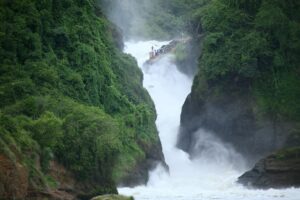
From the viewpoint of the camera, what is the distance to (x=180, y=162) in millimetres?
60750

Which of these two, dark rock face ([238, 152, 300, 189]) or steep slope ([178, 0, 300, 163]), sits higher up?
steep slope ([178, 0, 300, 163])

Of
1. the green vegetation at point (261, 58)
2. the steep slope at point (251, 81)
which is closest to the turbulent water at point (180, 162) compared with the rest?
the steep slope at point (251, 81)

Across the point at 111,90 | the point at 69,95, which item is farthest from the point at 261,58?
the point at 69,95

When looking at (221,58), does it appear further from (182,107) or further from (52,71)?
(52,71)

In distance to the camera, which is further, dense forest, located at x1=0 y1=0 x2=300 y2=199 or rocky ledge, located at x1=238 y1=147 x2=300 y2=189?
rocky ledge, located at x1=238 y1=147 x2=300 y2=189

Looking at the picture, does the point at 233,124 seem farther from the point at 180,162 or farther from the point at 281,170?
the point at 281,170

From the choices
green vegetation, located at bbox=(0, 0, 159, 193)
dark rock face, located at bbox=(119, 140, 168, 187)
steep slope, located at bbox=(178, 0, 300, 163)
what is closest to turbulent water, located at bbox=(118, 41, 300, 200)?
dark rock face, located at bbox=(119, 140, 168, 187)

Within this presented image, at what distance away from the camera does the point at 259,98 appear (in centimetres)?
5994

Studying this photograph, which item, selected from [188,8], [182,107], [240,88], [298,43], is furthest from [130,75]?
[188,8]

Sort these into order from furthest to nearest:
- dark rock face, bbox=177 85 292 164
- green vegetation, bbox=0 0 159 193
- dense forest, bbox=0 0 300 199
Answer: dark rock face, bbox=177 85 292 164 → dense forest, bbox=0 0 300 199 → green vegetation, bbox=0 0 159 193

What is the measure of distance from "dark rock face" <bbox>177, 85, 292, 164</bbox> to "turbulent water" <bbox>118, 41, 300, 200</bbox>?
0.83 m

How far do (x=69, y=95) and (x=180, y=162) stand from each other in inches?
556

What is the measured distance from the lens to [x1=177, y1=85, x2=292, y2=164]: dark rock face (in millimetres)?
58031

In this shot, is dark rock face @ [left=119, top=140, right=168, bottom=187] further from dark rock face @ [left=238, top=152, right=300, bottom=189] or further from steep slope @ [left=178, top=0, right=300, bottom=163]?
dark rock face @ [left=238, top=152, right=300, bottom=189]
